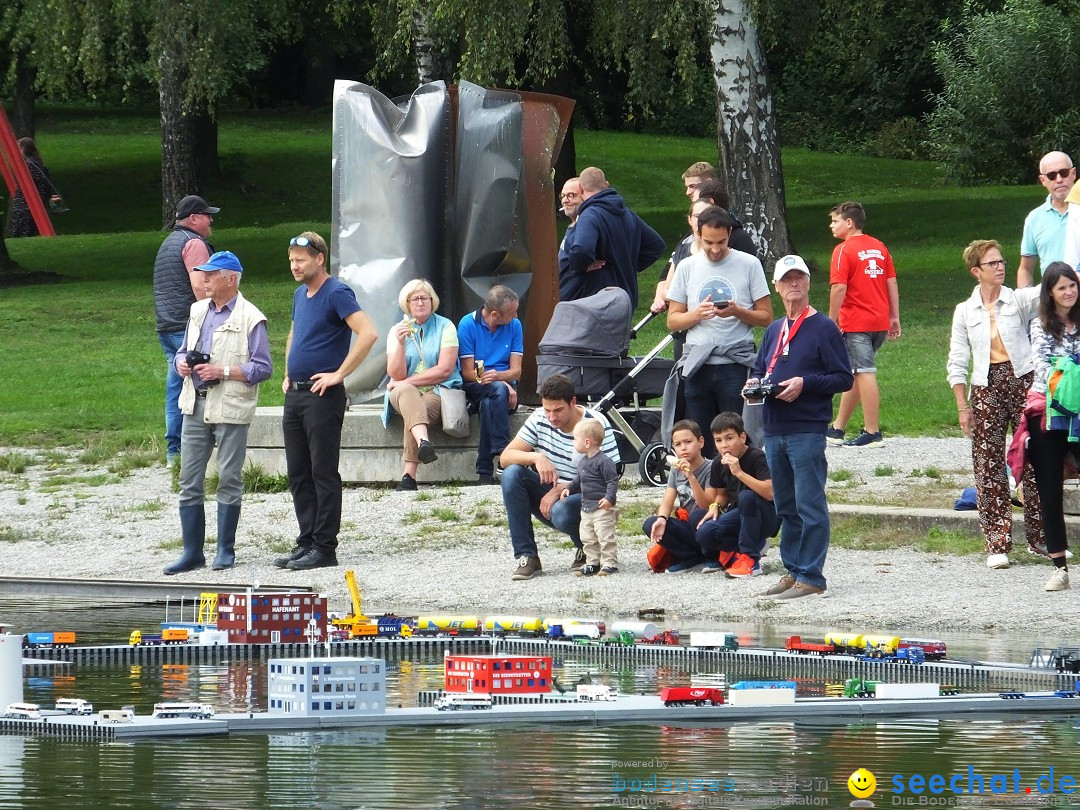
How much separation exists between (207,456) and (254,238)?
22.5 m

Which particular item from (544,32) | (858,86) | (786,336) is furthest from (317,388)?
(858,86)

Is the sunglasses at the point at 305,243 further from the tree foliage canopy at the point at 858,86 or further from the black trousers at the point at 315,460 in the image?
the tree foliage canopy at the point at 858,86

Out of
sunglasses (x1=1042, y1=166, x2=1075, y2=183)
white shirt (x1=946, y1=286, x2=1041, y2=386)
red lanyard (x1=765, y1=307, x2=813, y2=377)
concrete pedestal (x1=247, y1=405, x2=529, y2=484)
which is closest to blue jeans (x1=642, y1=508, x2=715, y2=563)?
red lanyard (x1=765, y1=307, x2=813, y2=377)

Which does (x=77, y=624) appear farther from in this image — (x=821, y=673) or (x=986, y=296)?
(x=986, y=296)

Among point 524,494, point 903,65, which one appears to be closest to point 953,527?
point 524,494

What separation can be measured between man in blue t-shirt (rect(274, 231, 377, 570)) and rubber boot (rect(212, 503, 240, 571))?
305 millimetres

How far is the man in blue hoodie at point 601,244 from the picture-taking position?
1346 cm

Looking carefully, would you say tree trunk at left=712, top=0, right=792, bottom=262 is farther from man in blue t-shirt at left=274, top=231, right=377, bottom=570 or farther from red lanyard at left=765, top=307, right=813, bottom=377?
red lanyard at left=765, top=307, right=813, bottom=377

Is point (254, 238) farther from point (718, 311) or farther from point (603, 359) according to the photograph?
point (718, 311)

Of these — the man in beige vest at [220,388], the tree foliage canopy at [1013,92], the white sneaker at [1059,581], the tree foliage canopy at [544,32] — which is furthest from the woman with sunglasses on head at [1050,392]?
the tree foliage canopy at [1013,92]

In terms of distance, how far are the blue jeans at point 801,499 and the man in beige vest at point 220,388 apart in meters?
3.33

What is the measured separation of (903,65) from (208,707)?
47.0 meters

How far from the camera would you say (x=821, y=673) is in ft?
27.1

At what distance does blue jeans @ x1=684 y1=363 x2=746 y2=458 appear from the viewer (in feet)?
37.5
